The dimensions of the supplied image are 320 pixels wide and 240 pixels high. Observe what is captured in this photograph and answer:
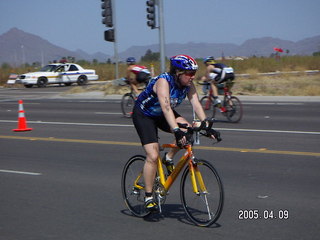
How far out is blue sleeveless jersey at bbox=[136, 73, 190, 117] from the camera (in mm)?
6038

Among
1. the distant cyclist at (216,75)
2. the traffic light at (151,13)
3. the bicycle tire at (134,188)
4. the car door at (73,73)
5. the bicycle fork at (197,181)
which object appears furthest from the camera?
the car door at (73,73)

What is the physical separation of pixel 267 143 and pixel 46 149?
14.9 feet

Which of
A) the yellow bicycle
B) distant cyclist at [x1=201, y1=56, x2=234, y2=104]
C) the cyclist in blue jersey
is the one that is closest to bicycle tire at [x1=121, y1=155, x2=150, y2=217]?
the yellow bicycle

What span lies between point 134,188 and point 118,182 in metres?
1.71

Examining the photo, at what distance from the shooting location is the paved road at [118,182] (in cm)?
603

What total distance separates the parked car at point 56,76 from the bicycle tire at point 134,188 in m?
35.2

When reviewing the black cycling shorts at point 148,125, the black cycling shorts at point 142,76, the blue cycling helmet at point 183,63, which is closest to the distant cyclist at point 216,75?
the black cycling shorts at point 142,76

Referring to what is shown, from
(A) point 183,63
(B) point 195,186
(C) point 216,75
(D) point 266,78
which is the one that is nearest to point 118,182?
(B) point 195,186

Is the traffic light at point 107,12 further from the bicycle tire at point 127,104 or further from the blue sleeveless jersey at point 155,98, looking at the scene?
the blue sleeveless jersey at point 155,98

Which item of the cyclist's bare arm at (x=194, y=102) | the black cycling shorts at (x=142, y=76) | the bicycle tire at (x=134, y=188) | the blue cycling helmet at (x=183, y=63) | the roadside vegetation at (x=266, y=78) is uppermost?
the blue cycling helmet at (x=183, y=63)

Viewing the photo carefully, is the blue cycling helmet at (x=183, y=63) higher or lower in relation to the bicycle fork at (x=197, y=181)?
higher

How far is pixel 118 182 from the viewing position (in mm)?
8391

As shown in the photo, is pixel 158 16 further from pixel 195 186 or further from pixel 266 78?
pixel 195 186

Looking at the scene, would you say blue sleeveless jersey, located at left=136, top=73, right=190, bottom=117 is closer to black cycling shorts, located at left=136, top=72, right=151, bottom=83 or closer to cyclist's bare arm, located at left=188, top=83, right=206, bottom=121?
cyclist's bare arm, located at left=188, top=83, right=206, bottom=121
